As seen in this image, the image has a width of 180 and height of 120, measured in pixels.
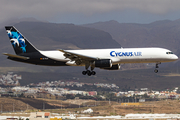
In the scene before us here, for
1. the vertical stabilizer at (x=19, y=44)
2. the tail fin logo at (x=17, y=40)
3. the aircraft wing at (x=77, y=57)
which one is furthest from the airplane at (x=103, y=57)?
the tail fin logo at (x=17, y=40)

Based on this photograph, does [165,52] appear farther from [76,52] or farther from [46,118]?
[46,118]

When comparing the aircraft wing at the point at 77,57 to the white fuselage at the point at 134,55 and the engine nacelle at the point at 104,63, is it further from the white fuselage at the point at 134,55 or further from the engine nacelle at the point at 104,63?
the white fuselage at the point at 134,55

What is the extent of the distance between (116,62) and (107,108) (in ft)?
378

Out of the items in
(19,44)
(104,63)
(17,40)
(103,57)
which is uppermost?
(17,40)

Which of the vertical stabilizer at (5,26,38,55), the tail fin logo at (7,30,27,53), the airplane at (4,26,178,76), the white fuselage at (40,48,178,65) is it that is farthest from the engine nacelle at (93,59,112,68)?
the tail fin logo at (7,30,27,53)

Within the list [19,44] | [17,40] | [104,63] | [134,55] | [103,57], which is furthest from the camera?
[17,40]

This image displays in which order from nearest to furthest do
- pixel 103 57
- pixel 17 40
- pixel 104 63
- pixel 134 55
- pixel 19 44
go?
pixel 104 63 → pixel 134 55 → pixel 103 57 → pixel 19 44 → pixel 17 40

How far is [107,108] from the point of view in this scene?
6978 inches

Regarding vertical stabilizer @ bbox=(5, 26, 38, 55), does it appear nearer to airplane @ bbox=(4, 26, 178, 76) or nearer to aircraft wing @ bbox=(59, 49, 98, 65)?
airplane @ bbox=(4, 26, 178, 76)

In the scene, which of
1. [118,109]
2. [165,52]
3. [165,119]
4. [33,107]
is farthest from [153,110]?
[165,52]

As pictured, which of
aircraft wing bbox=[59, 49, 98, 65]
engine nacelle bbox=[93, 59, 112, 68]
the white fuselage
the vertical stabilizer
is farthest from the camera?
the vertical stabilizer

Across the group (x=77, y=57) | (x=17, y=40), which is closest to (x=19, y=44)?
(x=17, y=40)

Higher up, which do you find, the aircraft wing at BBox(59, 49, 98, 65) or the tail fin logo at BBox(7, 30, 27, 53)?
the tail fin logo at BBox(7, 30, 27, 53)

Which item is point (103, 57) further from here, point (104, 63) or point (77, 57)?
point (77, 57)
